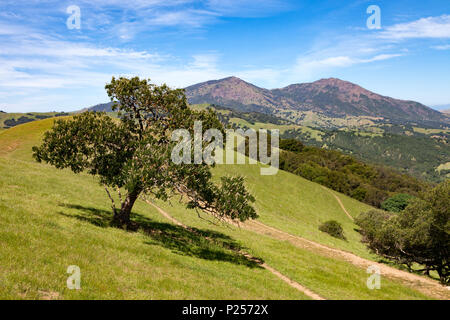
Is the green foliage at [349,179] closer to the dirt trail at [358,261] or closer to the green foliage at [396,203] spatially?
the green foliage at [396,203]

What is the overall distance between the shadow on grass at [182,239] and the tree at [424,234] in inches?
989

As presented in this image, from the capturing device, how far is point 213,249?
1022 inches

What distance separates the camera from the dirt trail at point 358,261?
82.3 ft

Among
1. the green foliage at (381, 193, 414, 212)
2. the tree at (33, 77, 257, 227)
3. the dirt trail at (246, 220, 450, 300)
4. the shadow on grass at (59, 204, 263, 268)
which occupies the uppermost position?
the tree at (33, 77, 257, 227)

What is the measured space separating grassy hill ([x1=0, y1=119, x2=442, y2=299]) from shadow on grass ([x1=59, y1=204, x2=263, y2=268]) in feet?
Answer: 0.39

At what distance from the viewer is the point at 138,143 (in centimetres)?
2247

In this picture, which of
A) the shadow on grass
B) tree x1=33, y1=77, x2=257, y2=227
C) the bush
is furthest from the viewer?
the bush

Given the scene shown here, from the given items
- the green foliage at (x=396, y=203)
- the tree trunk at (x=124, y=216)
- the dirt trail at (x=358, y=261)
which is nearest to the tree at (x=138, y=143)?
the tree trunk at (x=124, y=216)

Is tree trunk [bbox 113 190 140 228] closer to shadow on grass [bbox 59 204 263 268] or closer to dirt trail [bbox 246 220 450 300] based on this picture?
shadow on grass [bbox 59 204 263 268]

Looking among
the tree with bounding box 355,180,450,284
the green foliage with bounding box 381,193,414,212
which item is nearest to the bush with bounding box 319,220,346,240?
the tree with bounding box 355,180,450,284

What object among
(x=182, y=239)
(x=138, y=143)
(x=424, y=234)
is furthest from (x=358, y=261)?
(x=138, y=143)

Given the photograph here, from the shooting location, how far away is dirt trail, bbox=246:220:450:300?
25.1 metres

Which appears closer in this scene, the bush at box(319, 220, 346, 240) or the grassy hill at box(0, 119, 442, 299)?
the grassy hill at box(0, 119, 442, 299)

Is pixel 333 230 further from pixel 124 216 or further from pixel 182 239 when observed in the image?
pixel 124 216
